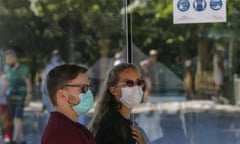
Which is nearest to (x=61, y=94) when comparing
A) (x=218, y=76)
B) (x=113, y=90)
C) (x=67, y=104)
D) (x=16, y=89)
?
(x=67, y=104)

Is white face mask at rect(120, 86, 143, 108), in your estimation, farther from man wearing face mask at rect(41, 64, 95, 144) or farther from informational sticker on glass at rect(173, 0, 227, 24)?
informational sticker on glass at rect(173, 0, 227, 24)

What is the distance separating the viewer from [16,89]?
22.6 ft

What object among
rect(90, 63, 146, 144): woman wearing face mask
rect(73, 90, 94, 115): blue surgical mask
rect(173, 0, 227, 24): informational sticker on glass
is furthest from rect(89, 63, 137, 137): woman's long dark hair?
rect(173, 0, 227, 24): informational sticker on glass

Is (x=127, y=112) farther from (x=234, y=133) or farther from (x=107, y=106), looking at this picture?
(x=234, y=133)

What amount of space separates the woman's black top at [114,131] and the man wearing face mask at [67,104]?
0.28 metres

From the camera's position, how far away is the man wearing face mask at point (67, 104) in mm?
1887

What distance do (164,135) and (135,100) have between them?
2.95 metres

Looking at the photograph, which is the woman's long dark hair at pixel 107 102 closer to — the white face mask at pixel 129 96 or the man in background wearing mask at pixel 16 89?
the white face mask at pixel 129 96

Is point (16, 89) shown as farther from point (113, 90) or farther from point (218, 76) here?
point (113, 90)

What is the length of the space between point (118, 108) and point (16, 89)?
15.4 feet

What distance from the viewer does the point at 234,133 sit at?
5.59 meters

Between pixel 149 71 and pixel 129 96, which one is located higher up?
pixel 129 96

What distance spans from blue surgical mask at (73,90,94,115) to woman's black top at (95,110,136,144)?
25 centimetres

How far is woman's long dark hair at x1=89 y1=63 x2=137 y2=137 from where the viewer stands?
2.38 meters
